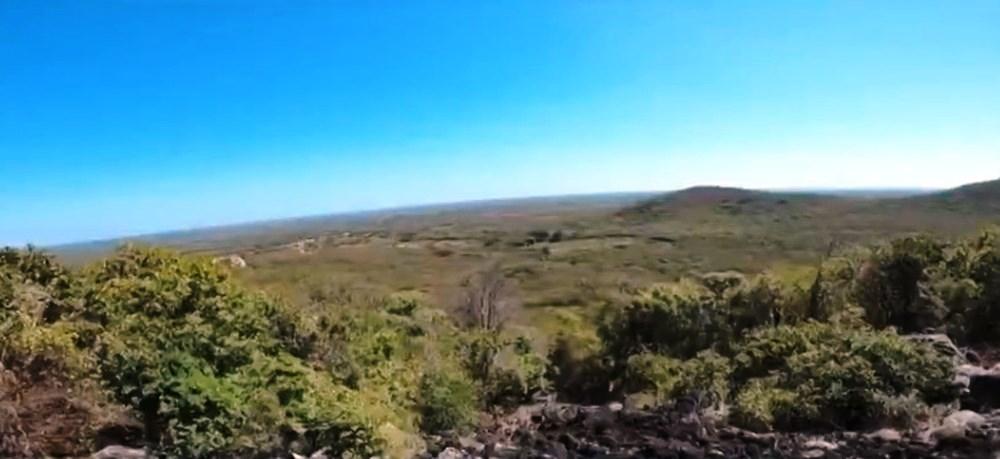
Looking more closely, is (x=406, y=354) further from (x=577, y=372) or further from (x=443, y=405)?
(x=577, y=372)

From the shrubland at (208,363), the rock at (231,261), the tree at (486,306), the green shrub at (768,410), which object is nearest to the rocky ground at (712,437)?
the green shrub at (768,410)

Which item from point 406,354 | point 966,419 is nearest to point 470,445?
point 406,354

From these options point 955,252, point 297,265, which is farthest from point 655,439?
point 297,265

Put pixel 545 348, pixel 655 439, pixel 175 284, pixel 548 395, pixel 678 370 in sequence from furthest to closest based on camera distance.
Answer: pixel 545 348 → pixel 548 395 → pixel 678 370 → pixel 175 284 → pixel 655 439

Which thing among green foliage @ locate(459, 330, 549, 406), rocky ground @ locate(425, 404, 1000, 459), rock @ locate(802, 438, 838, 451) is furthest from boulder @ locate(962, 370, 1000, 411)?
green foliage @ locate(459, 330, 549, 406)

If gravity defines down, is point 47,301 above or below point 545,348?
above

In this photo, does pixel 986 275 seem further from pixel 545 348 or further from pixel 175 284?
pixel 175 284

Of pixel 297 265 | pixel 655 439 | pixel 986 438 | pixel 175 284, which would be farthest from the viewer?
pixel 297 265
